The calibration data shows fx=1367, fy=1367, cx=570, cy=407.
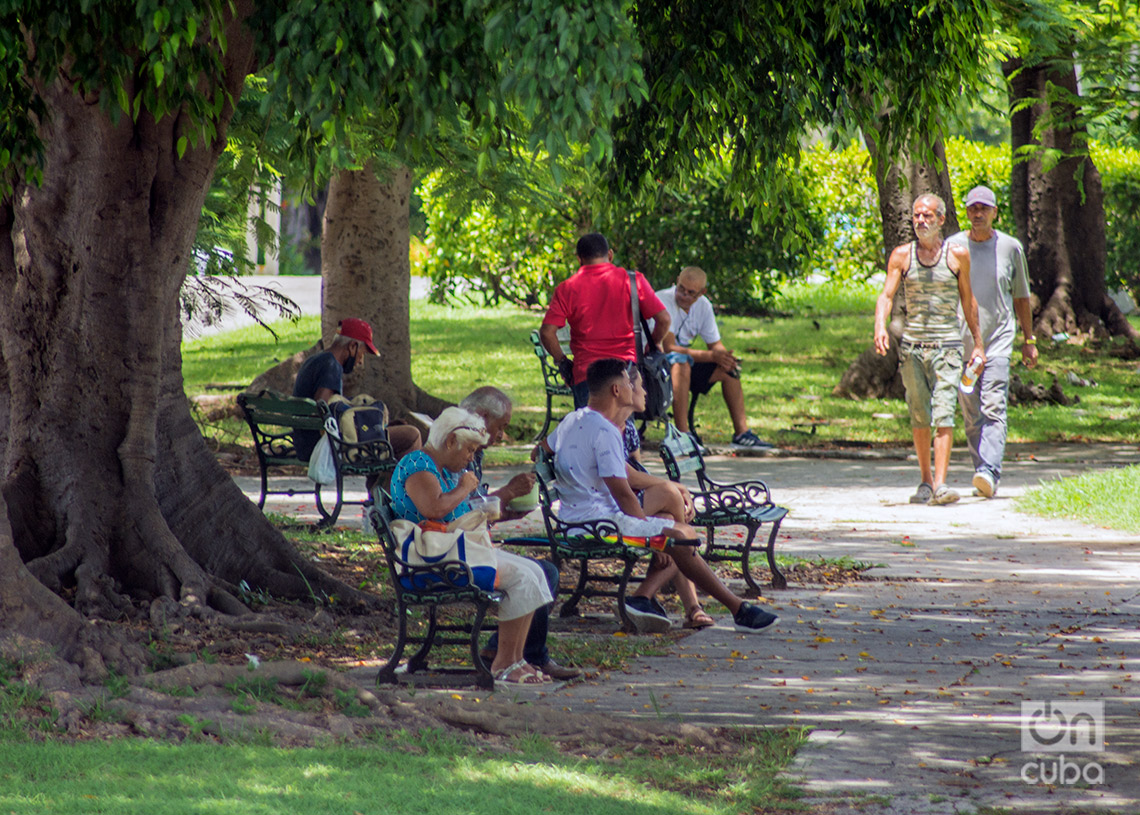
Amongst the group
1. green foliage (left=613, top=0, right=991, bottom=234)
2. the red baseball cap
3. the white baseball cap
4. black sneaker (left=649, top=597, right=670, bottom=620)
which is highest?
green foliage (left=613, top=0, right=991, bottom=234)

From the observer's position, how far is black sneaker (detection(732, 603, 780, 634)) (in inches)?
259

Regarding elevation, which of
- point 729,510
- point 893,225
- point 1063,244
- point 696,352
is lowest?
point 729,510

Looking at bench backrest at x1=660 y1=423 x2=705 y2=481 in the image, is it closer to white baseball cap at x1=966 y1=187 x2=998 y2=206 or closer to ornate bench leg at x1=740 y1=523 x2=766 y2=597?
ornate bench leg at x1=740 y1=523 x2=766 y2=597

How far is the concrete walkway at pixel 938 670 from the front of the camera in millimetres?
4469

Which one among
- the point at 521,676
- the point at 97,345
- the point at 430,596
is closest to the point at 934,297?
the point at 521,676

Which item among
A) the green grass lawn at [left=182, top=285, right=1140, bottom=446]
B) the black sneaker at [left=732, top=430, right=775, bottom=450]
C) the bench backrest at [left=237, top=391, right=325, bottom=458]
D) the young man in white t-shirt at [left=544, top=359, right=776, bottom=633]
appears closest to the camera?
the young man in white t-shirt at [left=544, top=359, right=776, bottom=633]

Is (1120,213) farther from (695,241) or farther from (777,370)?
(695,241)

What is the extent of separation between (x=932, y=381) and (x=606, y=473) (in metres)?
4.71

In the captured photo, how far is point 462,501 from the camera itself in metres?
5.82

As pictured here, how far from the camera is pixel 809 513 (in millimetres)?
10164

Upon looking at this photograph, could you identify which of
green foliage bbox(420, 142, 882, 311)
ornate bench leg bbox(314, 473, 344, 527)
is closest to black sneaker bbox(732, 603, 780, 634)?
ornate bench leg bbox(314, 473, 344, 527)

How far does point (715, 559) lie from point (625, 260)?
1256 centimetres

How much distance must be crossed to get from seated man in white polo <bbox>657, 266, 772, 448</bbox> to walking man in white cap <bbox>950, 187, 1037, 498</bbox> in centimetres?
251

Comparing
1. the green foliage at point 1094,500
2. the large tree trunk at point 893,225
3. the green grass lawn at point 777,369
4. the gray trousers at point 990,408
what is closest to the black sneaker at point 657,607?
the green foliage at point 1094,500
